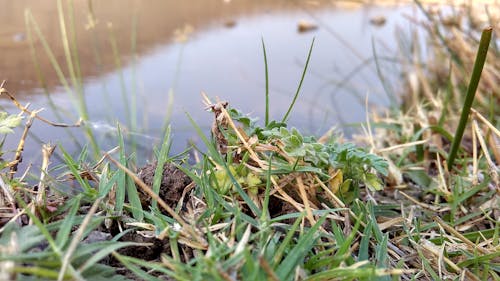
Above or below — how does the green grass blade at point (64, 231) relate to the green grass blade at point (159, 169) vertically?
above

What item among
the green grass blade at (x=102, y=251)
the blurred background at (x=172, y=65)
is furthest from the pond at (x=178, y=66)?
the green grass blade at (x=102, y=251)

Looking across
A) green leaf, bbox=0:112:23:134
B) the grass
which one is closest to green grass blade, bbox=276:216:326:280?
the grass

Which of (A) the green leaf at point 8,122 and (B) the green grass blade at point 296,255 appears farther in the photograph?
(A) the green leaf at point 8,122

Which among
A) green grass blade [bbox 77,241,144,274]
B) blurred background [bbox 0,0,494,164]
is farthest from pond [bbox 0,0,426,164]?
green grass blade [bbox 77,241,144,274]

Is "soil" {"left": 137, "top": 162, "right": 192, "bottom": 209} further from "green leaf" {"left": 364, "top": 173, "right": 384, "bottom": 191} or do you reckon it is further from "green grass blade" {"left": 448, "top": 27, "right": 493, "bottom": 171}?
"green grass blade" {"left": 448, "top": 27, "right": 493, "bottom": 171}

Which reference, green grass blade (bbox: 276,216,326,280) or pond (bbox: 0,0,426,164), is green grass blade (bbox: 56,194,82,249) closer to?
green grass blade (bbox: 276,216,326,280)

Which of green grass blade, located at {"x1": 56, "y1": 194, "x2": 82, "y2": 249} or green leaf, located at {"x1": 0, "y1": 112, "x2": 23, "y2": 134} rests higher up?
green leaf, located at {"x1": 0, "y1": 112, "x2": 23, "y2": 134}

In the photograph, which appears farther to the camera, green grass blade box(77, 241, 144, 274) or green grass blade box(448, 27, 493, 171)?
green grass blade box(448, 27, 493, 171)

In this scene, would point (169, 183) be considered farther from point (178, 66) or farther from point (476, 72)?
point (178, 66)

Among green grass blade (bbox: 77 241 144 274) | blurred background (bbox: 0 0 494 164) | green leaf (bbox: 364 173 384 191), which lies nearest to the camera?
green grass blade (bbox: 77 241 144 274)

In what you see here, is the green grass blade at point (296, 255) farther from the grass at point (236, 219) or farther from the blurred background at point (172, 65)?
the blurred background at point (172, 65)

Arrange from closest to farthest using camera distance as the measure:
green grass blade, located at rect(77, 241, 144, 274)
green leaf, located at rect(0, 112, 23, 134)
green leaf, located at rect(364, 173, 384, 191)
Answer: green grass blade, located at rect(77, 241, 144, 274) < green leaf, located at rect(0, 112, 23, 134) < green leaf, located at rect(364, 173, 384, 191)
